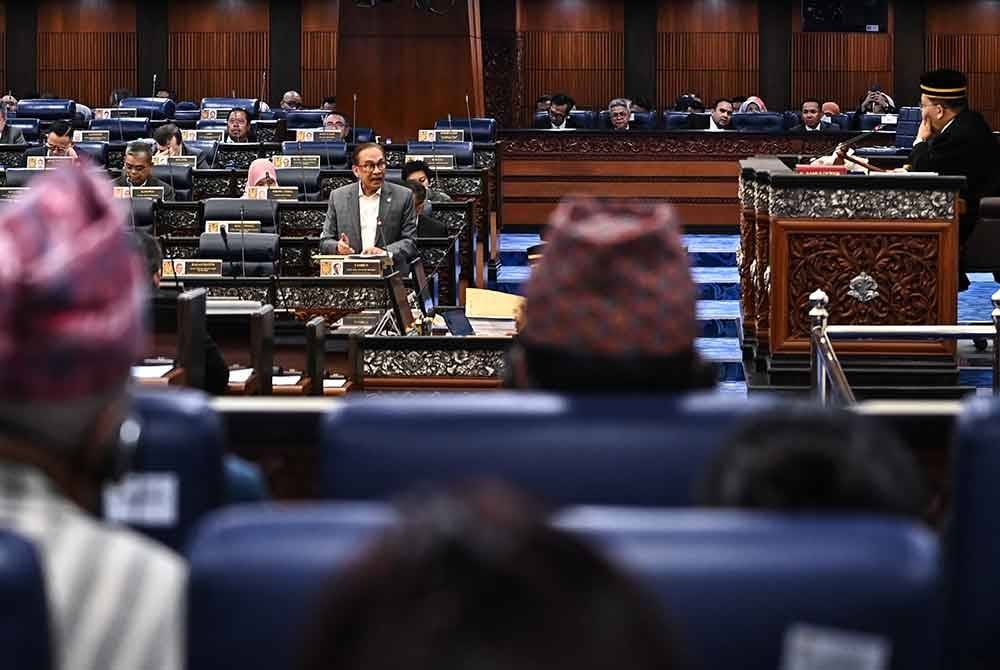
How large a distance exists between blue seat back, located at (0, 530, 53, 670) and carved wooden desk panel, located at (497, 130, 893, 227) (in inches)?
594

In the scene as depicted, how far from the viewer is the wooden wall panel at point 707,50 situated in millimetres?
22469

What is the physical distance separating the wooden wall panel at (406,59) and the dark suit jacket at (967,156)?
10.2 meters

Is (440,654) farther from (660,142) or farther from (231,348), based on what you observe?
(660,142)

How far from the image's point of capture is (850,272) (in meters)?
7.06

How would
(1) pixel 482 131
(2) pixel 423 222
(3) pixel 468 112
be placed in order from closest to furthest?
1. (2) pixel 423 222
2. (1) pixel 482 131
3. (3) pixel 468 112

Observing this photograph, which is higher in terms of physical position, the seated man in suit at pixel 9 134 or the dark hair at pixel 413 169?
the seated man in suit at pixel 9 134

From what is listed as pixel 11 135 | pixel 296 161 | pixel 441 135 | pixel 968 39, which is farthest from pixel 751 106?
pixel 296 161

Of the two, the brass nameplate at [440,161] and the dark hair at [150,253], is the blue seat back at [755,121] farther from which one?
the dark hair at [150,253]

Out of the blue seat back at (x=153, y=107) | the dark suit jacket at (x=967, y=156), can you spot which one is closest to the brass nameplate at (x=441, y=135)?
the blue seat back at (x=153, y=107)

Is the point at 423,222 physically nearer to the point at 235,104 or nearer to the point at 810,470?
the point at 810,470

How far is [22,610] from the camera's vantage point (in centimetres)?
127

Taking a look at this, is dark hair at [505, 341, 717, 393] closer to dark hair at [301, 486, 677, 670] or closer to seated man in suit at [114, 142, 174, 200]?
dark hair at [301, 486, 677, 670]

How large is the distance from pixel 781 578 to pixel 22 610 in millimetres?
557

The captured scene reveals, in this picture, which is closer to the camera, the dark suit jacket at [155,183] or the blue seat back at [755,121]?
the dark suit jacket at [155,183]
